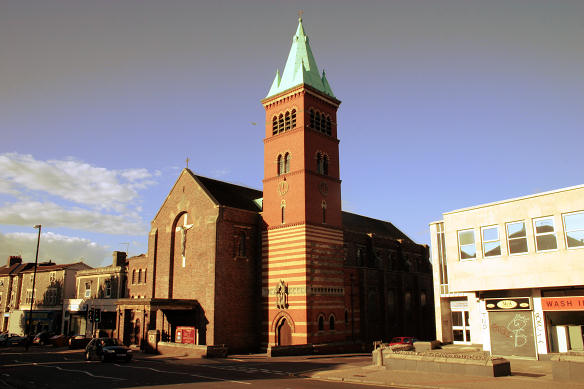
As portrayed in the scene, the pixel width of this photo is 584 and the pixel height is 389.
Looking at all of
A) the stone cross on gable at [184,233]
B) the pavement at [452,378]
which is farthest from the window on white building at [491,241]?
the stone cross on gable at [184,233]

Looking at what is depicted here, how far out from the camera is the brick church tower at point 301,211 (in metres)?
39.9

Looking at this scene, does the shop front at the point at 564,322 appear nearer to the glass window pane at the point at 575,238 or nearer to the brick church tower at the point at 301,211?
the glass window pane at the point at 575,238

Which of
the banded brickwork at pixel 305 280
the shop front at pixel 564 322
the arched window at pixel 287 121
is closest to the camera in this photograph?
the shop front at pixel 564 322

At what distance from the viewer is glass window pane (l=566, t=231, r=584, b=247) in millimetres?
23266

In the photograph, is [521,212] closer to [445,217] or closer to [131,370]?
[445,217]

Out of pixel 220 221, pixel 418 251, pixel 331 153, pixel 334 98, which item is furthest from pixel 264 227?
pixel 418 251

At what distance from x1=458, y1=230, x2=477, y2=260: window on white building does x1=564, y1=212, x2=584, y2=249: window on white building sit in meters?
5.22

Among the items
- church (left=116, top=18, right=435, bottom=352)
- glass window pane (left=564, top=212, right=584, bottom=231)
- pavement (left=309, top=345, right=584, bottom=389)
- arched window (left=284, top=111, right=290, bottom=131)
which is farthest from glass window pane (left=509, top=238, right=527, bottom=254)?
arched window (left=284, top=111, right=290, bottom=131)

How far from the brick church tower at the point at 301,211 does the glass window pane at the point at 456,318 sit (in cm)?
1004

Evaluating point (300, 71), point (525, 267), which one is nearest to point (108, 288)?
point (300, 71)

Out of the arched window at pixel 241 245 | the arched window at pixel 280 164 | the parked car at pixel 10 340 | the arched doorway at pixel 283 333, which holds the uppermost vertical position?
the arched window at pixel 280 164

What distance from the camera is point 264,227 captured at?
144 ft

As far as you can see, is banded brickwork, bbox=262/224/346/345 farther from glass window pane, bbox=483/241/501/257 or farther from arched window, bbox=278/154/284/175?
glass window pane, bbox=483/241/501/257

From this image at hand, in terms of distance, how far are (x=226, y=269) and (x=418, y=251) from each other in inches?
1276
